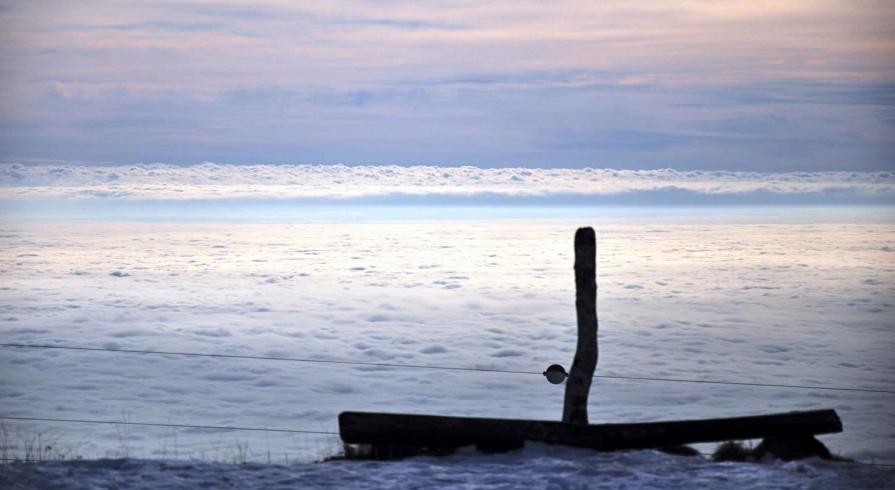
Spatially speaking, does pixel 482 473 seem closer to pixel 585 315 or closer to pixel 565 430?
pixel 565 430

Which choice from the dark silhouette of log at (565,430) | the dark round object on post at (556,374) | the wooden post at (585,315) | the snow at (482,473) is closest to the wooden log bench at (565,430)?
the dark silhouette of log at (565,430)

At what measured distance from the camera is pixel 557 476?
10.8m

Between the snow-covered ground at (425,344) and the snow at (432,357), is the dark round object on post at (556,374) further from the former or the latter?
the snow-covered ground at (425,344)

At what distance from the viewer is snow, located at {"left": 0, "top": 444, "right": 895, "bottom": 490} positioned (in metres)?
10.6

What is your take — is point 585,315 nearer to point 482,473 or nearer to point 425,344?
point 482,473

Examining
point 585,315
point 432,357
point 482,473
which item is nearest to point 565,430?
point 482,473

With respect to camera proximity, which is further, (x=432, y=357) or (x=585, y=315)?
(x=432, y=357)

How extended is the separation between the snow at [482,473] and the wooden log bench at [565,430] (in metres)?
0.16

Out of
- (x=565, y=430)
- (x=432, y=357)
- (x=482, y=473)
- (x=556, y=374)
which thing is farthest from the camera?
(x=432, y=357)

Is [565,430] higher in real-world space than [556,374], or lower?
lower

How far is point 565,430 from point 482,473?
132 cm

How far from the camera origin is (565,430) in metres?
12.0

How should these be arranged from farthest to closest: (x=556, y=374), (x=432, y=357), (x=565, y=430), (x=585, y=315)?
(x=432, y=357)
(x=556, y=374)
(x=585, y=315)
(x=565, y=430)

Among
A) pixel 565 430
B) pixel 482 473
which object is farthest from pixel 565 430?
pixel 482 473
